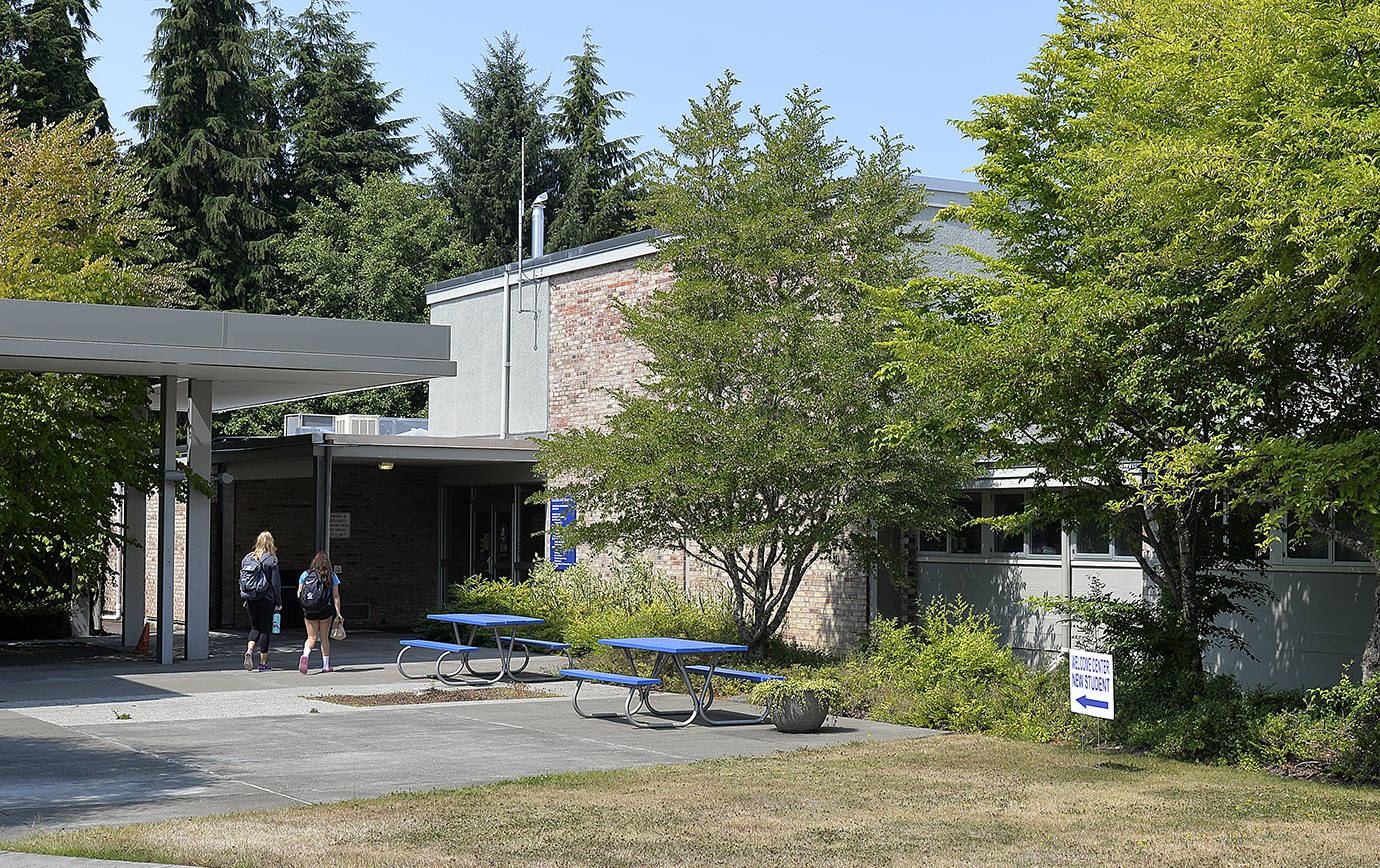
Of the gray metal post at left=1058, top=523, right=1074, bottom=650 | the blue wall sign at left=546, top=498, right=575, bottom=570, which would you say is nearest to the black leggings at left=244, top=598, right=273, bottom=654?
the blue wall sign at left=546, top=498, right=575, bottom=570

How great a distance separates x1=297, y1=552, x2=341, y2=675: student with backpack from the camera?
18234 mm

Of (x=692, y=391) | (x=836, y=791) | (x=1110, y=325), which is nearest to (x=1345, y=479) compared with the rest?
(x=1110, y=325)

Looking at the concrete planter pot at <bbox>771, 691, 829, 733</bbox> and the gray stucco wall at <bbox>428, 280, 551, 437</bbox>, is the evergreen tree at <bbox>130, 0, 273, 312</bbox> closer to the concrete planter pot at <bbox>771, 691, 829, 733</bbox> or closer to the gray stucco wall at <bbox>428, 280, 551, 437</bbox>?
the gray stucco wall at <bbox>428, 280, 551, 437</bbox>

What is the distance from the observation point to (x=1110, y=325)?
39.4 ft

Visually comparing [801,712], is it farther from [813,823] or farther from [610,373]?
[610,373]

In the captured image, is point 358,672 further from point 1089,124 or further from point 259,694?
point 1089,124

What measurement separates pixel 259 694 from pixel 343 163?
124 ft

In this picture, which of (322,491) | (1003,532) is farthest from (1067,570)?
(322,491)

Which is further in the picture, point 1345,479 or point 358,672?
point 358,672

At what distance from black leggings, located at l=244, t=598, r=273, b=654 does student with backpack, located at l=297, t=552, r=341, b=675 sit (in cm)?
51

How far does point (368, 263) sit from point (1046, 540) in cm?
3211

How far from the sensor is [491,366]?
92.5 ft

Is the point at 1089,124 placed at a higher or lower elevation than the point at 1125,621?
higher

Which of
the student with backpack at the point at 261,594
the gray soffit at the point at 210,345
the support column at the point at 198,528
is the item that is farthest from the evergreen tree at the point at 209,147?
the student with backpack at the point at 261,594
